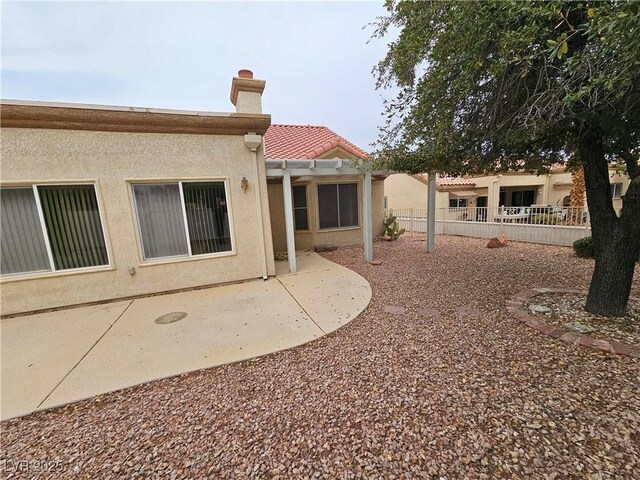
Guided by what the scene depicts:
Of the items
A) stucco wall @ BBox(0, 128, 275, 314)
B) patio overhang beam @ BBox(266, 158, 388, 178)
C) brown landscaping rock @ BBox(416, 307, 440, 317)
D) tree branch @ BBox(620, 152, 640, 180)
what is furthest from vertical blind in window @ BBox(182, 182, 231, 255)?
tree branch @ BBox(620, 152, 640, 180)

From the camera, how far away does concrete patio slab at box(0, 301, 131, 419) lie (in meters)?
3.04

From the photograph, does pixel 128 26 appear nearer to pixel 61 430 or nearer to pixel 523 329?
pixel 61 430

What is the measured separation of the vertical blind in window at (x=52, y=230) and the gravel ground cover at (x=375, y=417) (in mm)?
4018

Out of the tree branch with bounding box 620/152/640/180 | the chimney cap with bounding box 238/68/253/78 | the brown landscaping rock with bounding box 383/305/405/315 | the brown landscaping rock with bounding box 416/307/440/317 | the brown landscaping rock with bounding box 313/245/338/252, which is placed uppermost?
the chimney cap with bounding box 238/68/253/78

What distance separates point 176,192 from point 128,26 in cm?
389

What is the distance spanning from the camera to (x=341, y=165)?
24.6ft

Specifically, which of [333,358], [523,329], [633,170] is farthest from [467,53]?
[333,358]

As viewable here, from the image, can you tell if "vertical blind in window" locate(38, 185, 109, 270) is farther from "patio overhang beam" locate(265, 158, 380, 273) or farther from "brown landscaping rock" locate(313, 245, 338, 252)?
"brown landscaping rock" locate(313, 245, 338, 252)

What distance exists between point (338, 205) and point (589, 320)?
8.43 m

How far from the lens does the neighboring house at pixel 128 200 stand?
5148mm

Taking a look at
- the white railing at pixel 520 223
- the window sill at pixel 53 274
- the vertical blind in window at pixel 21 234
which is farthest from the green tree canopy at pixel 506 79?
the vertical blind in window at pixel 21 234

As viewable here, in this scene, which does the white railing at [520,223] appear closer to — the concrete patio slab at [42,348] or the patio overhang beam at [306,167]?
the patio overhang beam at [306,167]

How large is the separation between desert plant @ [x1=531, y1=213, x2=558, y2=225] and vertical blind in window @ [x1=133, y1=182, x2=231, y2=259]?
11.9m

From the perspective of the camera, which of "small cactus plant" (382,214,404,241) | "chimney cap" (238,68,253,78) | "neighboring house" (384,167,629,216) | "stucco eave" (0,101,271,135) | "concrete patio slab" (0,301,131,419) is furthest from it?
"neighboring house" (384,167,629,216)
